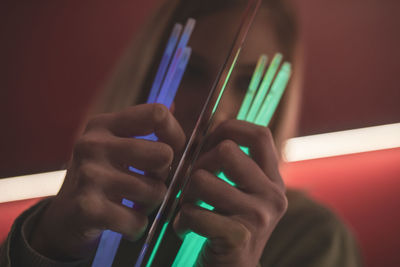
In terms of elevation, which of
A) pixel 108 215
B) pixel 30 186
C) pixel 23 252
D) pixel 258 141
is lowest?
pixel 30 186

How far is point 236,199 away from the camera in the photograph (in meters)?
0.32

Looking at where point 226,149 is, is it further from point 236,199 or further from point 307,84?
point 307,84

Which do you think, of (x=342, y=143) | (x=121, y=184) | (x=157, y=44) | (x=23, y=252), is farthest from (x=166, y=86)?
(x=342, y=143)

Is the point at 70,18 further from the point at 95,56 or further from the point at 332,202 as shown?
the point at 332,202

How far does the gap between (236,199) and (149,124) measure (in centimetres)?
11

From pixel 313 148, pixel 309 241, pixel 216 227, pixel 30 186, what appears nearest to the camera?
pixel 216 227

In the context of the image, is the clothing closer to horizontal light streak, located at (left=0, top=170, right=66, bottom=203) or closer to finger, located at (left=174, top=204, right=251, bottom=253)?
finger, located at (left=174, top=204, right=251, bottom=253)

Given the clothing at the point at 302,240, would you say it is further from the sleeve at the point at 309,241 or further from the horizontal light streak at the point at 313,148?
the horizontal light streak at the point at 313,148

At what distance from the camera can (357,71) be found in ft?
2.33

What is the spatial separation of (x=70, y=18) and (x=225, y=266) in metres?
0.84

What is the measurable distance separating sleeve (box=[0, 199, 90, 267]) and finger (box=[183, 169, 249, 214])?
179mm

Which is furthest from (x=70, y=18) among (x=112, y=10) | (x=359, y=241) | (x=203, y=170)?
(x=359, y=241)

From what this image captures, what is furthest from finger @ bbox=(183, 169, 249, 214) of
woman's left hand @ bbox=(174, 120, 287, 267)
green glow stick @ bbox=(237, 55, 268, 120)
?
green glow stick @ bbox=(237, 55, 268, 120)

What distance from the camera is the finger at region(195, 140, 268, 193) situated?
1.07 ft
